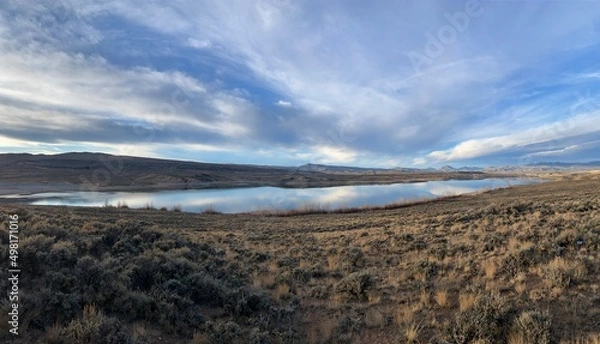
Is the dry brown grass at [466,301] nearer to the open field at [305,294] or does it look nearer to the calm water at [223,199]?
the open field at [305,294]

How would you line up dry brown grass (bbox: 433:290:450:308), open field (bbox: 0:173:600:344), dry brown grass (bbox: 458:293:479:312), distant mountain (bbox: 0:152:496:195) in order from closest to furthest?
open field (bbox: 0:173:600:344) → dry brown grass (bbox: 458:293:479:312) → dry brown grass (bbox: 433:290:450:308) → distant mountain (bbox: 0:152:496:195)

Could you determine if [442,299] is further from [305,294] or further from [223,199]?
[223,199]

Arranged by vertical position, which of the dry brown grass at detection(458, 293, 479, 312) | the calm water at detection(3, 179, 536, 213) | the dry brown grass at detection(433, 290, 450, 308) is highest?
the dry brown grass at detection(458, 293, 479, 312)

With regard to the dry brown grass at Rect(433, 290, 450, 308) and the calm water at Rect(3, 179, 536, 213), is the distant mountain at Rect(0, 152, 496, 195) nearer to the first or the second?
the calm water at Rect(3, 179, 536, 213)

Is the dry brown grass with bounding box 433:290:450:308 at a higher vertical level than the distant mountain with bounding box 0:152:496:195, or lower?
lower

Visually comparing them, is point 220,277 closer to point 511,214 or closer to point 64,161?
point 511,214

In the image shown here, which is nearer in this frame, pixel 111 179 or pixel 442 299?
pixel 442 299

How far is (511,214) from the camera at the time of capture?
57.5 feet

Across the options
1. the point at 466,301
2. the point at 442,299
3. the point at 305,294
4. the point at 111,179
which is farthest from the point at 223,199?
the point at 111,179

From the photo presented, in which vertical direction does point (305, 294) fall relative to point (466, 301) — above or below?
below

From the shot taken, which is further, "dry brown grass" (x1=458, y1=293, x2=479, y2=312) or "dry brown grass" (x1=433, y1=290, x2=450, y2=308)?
"dry brown grass" (x1=433, y1=290, x2=450, y2=308)

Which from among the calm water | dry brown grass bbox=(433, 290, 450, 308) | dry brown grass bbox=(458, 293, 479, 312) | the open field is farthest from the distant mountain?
dry brown grass bbox=(458, 293, 479, 312)

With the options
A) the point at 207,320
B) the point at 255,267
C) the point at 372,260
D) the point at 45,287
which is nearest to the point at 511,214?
the point at 372,260

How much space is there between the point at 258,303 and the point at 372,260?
5.18m
